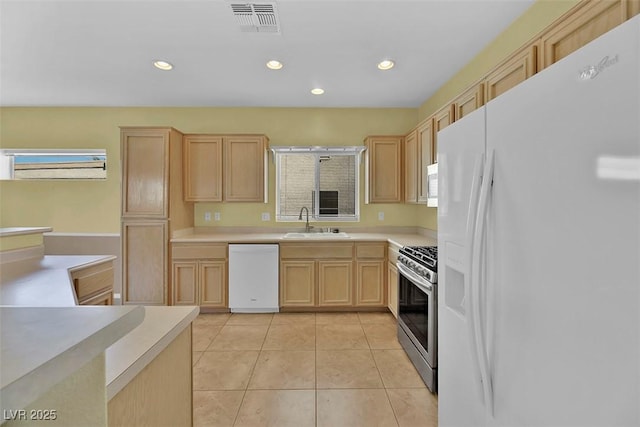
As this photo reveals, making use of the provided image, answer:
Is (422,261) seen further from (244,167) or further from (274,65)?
(244,167)

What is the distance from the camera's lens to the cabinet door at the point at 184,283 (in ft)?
11.4

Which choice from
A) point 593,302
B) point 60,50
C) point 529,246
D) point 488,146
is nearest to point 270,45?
point 60,50

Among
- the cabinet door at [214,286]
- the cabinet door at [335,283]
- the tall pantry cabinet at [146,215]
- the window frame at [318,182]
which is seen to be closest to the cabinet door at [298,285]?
the cabinet door at [335,283]

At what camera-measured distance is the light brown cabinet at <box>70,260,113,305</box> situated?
1.93m

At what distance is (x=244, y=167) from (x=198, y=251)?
118 centimetres

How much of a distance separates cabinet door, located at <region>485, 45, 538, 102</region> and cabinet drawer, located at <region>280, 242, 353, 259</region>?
7.04ft

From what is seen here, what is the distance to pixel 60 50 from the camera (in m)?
2.68

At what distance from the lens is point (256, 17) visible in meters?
2.19

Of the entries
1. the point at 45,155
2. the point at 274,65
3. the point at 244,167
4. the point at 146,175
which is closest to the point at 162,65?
the point at 274,65

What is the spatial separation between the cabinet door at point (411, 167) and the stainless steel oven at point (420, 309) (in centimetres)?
101

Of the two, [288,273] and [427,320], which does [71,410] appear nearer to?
[427,320]

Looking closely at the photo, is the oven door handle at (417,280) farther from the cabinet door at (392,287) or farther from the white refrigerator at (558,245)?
the white refrigerator at (558,245)

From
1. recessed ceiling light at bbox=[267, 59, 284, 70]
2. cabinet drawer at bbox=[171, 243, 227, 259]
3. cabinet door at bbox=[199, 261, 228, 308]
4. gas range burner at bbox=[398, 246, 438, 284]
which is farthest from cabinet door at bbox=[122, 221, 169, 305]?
gas range burner at bbox=[398, 246, 438, 284]

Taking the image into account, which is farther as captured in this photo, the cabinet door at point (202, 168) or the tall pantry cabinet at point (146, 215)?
the cabinet door at point (202, 168)
